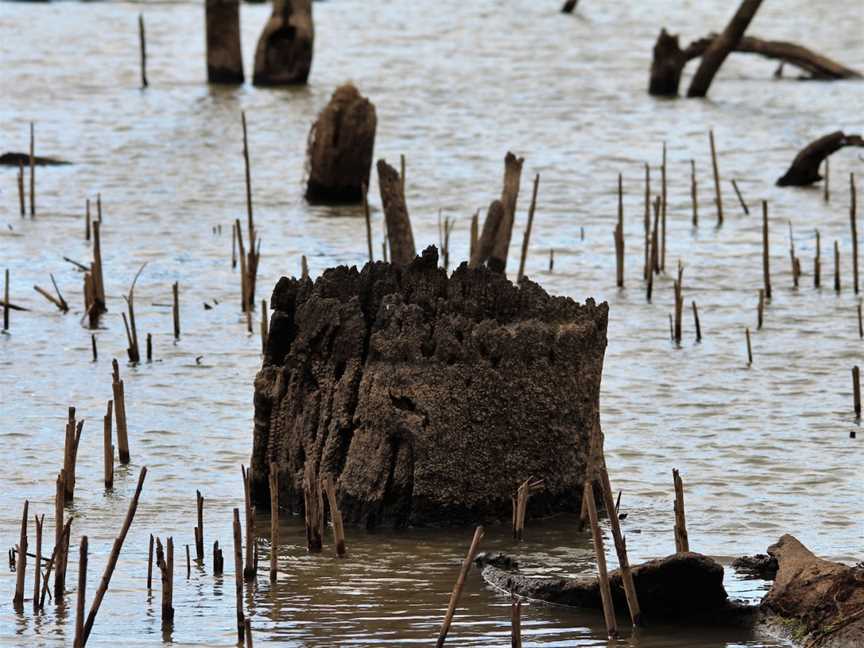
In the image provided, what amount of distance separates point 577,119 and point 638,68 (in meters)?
5.08

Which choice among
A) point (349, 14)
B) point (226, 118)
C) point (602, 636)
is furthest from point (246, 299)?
point (349, 14)

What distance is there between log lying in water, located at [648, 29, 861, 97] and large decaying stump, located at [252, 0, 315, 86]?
14.7 feet

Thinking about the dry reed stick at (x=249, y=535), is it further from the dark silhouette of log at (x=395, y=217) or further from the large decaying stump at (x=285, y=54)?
the large decaying stump at (x=285, y=54)

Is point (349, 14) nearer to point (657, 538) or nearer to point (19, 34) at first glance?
point (19, 34)

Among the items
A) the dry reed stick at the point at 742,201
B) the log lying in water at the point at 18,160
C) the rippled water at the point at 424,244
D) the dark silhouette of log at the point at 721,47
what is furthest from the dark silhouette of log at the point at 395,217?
the dark silhouette of log at the point at 721,47

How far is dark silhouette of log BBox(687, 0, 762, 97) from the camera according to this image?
21969 mm

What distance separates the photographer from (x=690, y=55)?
80.6 feet

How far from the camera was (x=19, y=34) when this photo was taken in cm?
2969

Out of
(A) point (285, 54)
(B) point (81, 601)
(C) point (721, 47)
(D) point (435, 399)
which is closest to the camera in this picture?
(B) point (81, 601)

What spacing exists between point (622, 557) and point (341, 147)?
11.9 m

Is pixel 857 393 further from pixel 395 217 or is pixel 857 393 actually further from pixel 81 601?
pixel 81 601

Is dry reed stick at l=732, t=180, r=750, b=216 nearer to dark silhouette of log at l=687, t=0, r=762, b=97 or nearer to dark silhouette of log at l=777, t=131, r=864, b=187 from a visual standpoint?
dark silhouette of log at l=777, t=131, r=864, b=187

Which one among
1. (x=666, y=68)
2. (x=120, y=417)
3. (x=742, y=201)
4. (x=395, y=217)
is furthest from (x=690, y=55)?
(x=120, y=417)

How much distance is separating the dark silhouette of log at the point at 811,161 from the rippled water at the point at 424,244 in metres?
0.19
